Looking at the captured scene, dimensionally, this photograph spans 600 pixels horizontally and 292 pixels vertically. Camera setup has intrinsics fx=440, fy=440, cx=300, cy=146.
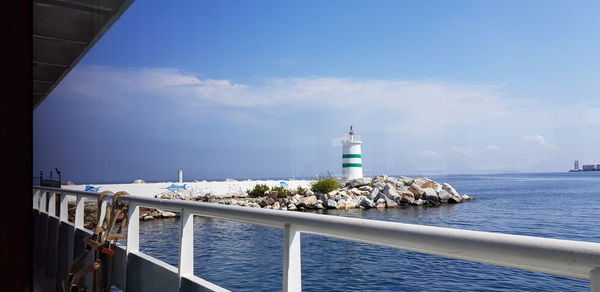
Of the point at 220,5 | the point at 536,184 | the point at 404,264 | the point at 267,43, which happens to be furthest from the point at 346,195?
the point at 404,264

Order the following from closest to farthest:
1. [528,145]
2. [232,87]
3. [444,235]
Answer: [444,235] < [528,145] < [232,87]

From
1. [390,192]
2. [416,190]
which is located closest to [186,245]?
[390,192]

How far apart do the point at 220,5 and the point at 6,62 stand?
227 centimetres

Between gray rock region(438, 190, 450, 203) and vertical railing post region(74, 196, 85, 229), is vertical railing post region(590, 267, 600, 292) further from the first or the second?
gray rock region(438, 190, 450, 203)

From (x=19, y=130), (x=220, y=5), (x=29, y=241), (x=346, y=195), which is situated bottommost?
(x=346, y=195)

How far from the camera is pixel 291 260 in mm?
839

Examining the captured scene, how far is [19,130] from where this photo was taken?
0.52 m

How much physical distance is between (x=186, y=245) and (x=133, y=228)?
1.17 ft

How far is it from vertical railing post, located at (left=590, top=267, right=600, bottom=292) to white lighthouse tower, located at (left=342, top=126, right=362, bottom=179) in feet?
52.3

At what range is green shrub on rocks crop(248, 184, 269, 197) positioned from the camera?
2790 millimetres

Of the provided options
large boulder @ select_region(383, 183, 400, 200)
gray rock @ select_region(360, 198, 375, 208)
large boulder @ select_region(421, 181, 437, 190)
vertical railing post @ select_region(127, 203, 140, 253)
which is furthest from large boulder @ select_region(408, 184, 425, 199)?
vertical railing post @ select_region(127, 203, 140, 253)

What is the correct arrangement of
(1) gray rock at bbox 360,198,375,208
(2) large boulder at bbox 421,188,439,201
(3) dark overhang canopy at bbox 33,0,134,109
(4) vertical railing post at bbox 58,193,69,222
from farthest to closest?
1. (2) large boulder at bbox 421,188,439,201
2. (1) gray rock at bbox 360,198,375,208
3. (4) vertical railing post at bbox 58,193,69,222
4. (3) dark overhang canopy at bbox 33,0,134,109

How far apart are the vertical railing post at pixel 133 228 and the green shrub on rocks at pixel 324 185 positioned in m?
4.25

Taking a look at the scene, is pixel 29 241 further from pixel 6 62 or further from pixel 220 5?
pixel 220 5
